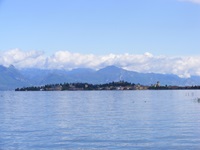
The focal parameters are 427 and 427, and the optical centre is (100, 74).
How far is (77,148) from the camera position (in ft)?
157

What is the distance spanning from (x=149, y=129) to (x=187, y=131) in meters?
5.69

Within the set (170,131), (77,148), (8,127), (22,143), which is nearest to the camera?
(77,148)

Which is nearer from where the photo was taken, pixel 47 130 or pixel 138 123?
pixel 47 130

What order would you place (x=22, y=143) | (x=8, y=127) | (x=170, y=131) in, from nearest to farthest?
(x=22, y=143) → (x=170, y=131) → (x=8, y=127)

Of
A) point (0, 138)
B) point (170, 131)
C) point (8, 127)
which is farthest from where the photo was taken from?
point (8, 127)

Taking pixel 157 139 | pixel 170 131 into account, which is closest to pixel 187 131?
pixel 170 131

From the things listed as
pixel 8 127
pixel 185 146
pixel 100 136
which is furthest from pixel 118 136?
pixel 8 127

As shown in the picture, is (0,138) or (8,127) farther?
(8,127)

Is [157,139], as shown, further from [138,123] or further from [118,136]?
[138,123]

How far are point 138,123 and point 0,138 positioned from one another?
26171 mm

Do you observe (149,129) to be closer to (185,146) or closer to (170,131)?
(170,131)

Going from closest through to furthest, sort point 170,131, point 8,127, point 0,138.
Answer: point 0,138 → point 170,131 → point 8,127

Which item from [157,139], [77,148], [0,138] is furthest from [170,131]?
[0,138]

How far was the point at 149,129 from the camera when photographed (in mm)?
63469
